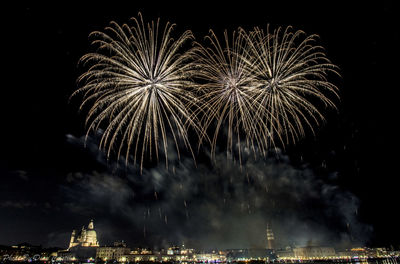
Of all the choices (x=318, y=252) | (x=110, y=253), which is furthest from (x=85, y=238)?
(x=318, y=252)

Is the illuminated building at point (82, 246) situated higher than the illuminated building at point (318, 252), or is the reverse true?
the illuminated building at point (82, 246)

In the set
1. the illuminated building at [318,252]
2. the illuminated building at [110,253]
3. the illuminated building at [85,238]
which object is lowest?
the illuminated building at [318,252]

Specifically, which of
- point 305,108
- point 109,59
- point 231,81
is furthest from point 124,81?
point 305,108

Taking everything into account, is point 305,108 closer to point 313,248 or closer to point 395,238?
point 395,238

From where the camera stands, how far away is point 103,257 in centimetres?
13700

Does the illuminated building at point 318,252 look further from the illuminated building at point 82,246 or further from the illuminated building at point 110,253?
the illuminated building at point 82,246

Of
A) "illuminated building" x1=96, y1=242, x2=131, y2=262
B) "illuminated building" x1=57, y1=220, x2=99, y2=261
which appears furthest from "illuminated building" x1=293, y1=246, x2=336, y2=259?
"illuminated building" x1=57, y1=220, x2=99, y2=261

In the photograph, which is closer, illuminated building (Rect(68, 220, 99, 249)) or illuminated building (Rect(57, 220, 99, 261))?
illuminated building (Rect(57, 220, 99, 261))

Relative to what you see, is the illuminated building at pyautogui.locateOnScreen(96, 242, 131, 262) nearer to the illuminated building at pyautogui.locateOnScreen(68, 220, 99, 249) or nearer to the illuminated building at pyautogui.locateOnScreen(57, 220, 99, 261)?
the illuminated building at pyautogui.locateOnScreen(57, 220, 99, 261)

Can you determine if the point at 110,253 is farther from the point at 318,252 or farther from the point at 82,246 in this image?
the point at 318,252

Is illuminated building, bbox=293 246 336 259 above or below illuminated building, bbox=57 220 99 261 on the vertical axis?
below

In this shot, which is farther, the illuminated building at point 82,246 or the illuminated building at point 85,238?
the illuminated building at point 85,238

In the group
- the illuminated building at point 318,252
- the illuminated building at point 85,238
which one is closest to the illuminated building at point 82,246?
the illuminated building at point 85,238

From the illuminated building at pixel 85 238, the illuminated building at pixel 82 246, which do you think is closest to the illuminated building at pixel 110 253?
the illuminated building at pixel 82 246
